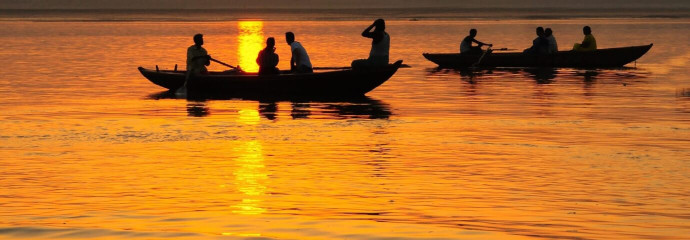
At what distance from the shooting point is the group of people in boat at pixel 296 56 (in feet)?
84.1

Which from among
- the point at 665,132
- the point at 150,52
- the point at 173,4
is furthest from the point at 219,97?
the point at 173,4

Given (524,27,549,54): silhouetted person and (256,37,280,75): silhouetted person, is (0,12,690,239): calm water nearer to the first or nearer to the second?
(256,37,280,75): silhouetted person

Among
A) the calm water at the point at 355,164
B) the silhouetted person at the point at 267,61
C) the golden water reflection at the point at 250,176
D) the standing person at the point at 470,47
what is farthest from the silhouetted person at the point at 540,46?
the golden water reflection at the point at 250,176

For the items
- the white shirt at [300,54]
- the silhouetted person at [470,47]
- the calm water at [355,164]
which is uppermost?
the white shirt at [300,54]

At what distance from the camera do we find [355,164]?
15.9m

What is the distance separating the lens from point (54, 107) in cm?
2450

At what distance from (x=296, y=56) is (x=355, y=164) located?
10.5 m

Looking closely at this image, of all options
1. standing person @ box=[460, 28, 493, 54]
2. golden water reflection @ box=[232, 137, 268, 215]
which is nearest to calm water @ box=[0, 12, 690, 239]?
golden water reflection @ box=[232, 137, 268, 215]

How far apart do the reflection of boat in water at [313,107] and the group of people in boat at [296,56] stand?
67 cm

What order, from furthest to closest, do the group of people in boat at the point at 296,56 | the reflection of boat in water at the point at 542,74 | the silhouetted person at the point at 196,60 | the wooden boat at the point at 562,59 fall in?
the wooden boat at the point at 562,59 → the reflection of boat in water at the point at 542,74 → the silhouetted person at the point at 196,60 → the group of people in boat at the point at 296,56

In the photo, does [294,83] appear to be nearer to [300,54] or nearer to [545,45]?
[300,54]

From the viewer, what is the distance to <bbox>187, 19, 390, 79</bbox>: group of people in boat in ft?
84.1

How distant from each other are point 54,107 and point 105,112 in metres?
1.54

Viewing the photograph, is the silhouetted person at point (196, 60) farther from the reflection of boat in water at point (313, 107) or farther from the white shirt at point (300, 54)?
the white shirt at point (300, 54)
